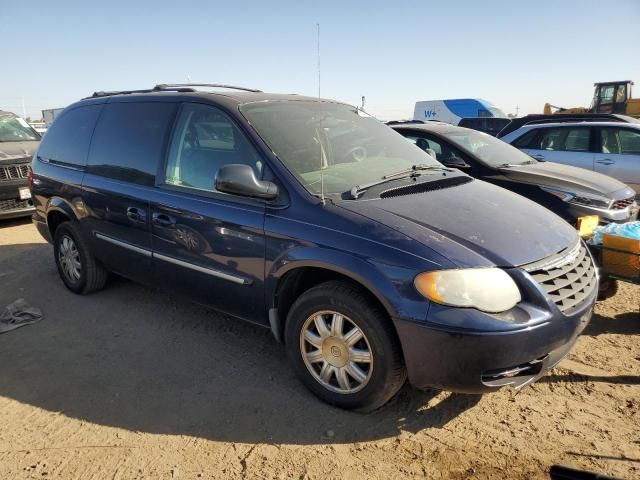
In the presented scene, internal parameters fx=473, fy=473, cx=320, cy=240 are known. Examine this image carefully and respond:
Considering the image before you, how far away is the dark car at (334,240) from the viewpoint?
235 cm

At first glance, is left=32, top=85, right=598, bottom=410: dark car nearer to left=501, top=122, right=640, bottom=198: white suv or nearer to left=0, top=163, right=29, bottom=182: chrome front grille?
left=0, top=163, right=29, bottom=182: chrome front grille

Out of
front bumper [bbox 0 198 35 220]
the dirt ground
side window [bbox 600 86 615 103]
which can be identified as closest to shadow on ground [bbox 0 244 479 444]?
the dirt ground

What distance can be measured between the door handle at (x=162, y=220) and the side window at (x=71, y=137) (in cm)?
128

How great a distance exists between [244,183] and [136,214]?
1.30 metres

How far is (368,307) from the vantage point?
252 cm

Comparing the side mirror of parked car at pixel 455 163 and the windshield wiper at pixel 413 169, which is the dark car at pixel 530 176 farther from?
the windshield wiper at pixel 413 169

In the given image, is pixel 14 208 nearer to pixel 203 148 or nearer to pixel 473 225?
pixel 203 148

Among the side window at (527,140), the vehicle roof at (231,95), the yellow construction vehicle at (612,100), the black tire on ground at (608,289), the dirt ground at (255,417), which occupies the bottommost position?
the dirt ground at (255,417)

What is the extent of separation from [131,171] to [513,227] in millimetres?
2857

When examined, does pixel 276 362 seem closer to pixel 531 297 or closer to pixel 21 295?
pixel 531 297

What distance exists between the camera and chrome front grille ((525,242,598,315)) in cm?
249

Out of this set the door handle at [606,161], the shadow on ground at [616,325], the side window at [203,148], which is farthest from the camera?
the door handle at [606,161]

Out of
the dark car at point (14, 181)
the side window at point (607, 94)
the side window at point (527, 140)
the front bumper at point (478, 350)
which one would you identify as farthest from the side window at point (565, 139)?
the side window at point (607, 94)

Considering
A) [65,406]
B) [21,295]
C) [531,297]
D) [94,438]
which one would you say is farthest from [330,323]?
[21,295]
